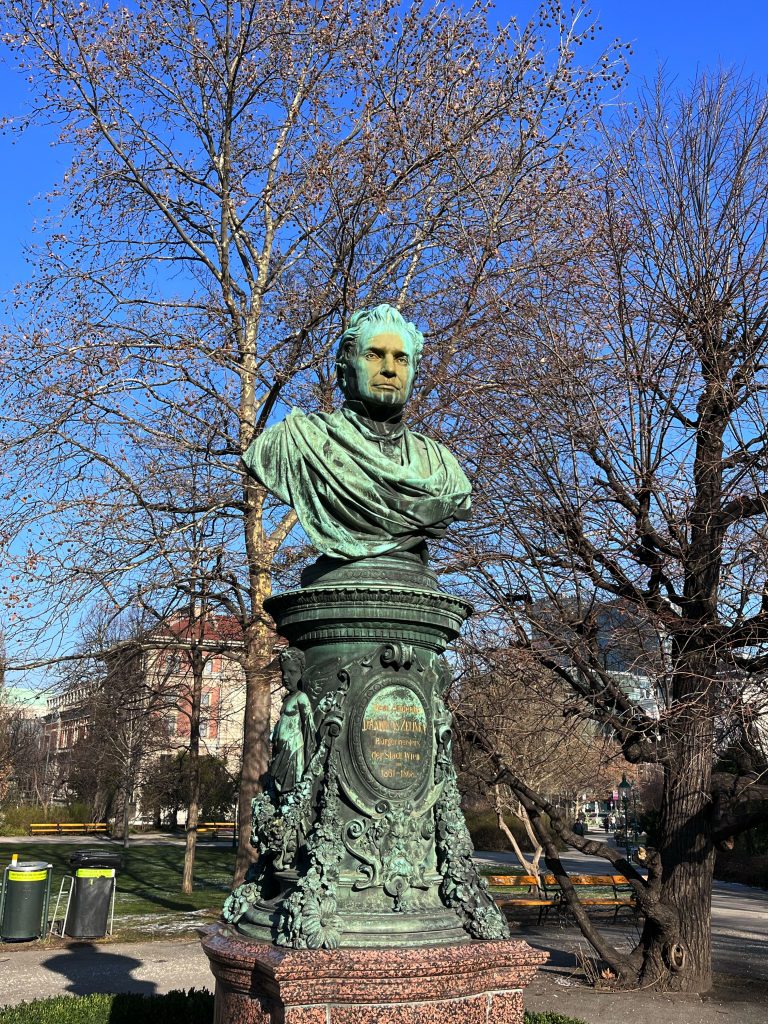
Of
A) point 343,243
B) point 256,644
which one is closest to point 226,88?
point 343,243

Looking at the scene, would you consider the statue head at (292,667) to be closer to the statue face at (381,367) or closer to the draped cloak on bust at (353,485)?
the draped cloak on bust at (353,485)

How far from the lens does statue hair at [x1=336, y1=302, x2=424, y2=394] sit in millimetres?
6168

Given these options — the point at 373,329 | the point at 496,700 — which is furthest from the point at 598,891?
the point at 373,329

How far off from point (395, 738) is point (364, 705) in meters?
0.25

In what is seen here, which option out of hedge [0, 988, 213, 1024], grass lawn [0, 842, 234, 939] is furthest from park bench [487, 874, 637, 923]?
hedge [0, 988, 213, 1024]

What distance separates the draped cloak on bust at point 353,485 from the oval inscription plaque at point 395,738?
87 cm

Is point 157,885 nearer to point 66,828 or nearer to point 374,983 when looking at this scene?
point 374,983

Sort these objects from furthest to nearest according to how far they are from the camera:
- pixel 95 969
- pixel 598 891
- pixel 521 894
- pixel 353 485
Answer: pixel 598 891, pixel 521 894, pixel 95 969, pixel 353 485

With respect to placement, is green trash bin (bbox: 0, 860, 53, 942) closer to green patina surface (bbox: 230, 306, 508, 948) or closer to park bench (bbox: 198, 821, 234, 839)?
green patina surface (bbox: 230, 306, 508, 948)

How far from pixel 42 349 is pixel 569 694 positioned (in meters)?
8.70

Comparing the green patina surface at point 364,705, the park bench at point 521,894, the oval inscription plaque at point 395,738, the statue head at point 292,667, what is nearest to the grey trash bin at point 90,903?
the park bench at point 521,894

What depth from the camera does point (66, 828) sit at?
44156mm

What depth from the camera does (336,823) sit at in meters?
5.33

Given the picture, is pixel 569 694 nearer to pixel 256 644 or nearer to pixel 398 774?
pixel 256 644
